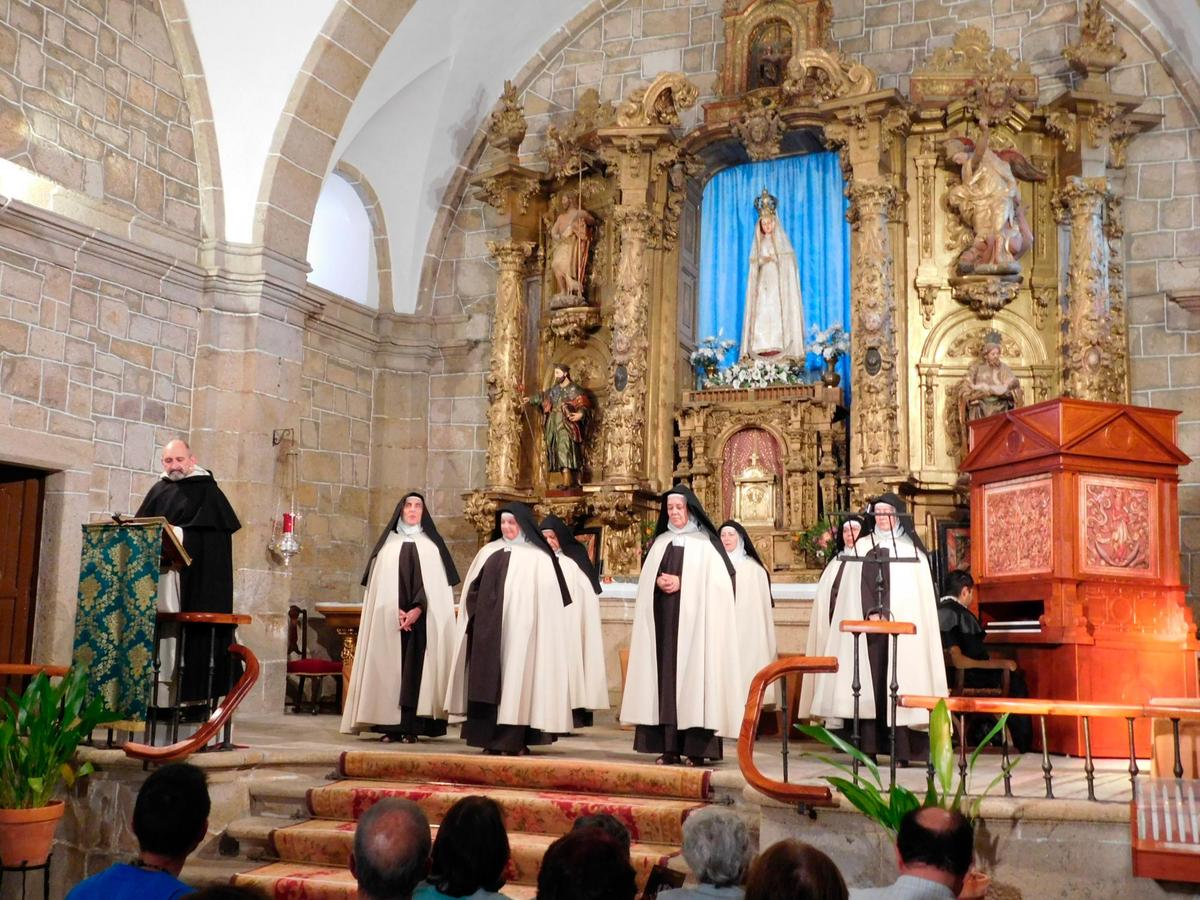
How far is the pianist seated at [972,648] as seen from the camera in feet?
29.2

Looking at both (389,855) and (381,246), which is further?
(381,246)

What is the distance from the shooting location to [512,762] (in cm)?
726

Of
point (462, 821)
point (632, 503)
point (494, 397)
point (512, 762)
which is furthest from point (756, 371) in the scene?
point (462, 821)

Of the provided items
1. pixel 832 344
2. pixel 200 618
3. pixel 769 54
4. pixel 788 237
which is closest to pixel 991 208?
pixel 832 344

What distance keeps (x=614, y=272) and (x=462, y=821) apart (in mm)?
10142

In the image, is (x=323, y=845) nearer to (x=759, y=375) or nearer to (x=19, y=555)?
(x=19, y=555)

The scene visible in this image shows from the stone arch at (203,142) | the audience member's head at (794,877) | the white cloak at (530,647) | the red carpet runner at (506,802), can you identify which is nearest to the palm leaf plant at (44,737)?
the red carpet runner at (506,802)

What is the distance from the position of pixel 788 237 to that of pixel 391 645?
6.35m

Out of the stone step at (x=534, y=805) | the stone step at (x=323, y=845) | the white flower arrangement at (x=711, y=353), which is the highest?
the white flower arrangement at (x=711, y=353)

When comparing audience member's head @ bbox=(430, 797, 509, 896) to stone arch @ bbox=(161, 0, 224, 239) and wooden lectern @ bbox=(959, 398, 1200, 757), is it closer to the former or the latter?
wooden lectern @ bbox=(959, 398, 1200, 757)

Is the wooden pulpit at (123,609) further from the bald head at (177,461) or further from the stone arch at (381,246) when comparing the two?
the stone arch at (381,246)

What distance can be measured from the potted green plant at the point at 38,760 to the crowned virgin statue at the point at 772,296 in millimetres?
7548

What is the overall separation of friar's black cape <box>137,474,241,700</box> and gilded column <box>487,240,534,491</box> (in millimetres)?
5323

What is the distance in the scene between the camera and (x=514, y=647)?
26.1ft
